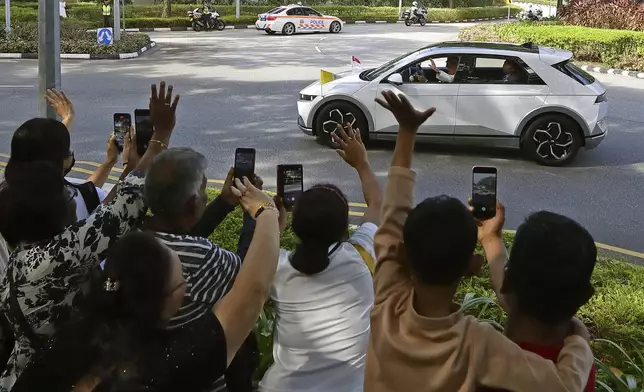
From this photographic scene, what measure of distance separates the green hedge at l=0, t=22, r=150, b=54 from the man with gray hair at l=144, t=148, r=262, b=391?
2042cm

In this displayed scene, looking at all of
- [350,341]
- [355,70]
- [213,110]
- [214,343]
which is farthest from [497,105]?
[214,343]

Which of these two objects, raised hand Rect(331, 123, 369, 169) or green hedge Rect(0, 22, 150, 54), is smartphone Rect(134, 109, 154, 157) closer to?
raised hand Rect(331, 123, 369, 169)

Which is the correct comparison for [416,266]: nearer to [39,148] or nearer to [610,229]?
[39,148]

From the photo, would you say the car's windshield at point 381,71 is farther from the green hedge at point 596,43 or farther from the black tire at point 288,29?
the black tire at point 288,29

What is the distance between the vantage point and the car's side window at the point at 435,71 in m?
10.4

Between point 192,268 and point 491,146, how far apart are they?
8.46 metres

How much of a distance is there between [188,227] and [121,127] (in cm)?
183

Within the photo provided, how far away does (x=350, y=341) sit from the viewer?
300 centimetres

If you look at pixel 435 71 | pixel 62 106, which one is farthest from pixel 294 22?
pixel 62 106

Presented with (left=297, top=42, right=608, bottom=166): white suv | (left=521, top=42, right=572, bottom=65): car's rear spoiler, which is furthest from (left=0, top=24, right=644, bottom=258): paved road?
(left=521, top=42, right=572, bottom=65): car's rear spoiler

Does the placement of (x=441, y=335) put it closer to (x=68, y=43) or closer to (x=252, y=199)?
(x=252, y=199)

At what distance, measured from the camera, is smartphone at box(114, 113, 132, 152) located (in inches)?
177

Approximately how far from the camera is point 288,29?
32625 millimetres

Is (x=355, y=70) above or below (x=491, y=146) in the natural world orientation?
above
